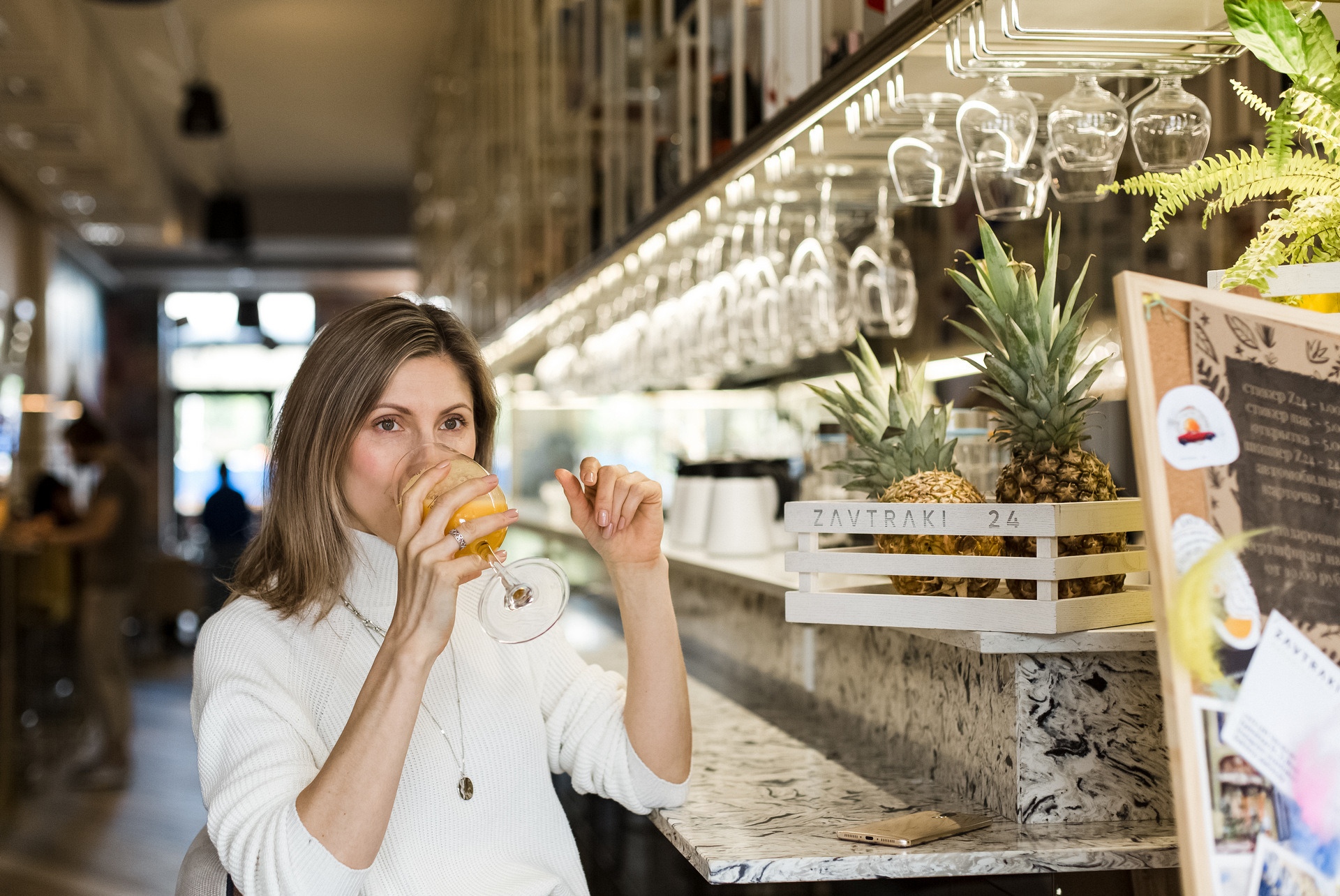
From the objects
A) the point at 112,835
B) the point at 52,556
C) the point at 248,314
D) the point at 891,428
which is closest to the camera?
the point at 891,428

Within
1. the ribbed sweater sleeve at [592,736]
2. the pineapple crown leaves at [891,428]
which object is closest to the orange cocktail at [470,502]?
the ribbed sweater sleeve at [592,736]

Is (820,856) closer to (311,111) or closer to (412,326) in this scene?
(412,326)

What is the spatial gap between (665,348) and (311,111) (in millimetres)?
7868

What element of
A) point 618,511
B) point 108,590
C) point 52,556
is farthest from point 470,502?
point 52,556

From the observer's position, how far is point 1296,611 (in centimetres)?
104

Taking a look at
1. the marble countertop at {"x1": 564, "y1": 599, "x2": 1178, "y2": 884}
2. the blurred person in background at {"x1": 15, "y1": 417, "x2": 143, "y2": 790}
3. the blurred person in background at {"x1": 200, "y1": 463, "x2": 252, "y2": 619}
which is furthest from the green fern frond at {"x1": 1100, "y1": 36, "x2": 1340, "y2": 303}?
the blurred person in background at {"x1": 200, "y1": 463, "x2": 252, "y2": 619}

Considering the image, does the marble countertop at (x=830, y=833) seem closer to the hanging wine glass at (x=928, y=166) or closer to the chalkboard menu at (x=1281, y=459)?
the chalkboard menu at (x=1281, y=459)

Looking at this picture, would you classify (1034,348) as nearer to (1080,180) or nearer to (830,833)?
(1080,180)

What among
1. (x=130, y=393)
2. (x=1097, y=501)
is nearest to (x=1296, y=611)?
(x=1097, y=501)

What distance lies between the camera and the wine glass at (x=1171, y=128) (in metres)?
1.47

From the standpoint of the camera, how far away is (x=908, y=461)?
1758 mm

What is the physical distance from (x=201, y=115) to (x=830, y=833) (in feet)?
25.1

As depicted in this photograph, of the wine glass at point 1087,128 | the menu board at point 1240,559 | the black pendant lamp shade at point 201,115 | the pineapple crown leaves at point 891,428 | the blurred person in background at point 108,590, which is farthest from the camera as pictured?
the black pendant lamp shade at point 201,115

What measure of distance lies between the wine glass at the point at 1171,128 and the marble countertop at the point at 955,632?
22.8 inches
